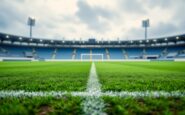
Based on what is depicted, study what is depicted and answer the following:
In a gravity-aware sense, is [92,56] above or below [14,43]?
below

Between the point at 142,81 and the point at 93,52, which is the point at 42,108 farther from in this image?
the point at 93,52

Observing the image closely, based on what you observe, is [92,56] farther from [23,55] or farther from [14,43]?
[14,43]

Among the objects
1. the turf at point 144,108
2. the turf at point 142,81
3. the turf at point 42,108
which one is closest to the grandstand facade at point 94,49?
the turf at point 142,81

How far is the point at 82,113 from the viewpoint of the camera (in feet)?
4.03

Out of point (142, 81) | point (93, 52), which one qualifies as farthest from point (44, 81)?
point (93, 52)

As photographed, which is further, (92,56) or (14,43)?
(92,56)

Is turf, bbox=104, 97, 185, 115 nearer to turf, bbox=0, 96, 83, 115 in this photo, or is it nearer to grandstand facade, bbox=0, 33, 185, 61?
turf, bbox=0, 96, 83, 115

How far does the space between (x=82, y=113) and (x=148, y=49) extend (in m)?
47.9

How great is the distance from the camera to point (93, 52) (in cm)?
4684

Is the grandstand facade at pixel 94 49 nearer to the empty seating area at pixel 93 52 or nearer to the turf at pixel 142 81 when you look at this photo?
the empty seating area at pixel 93 52

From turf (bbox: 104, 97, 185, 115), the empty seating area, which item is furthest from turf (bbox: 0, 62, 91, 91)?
the empty seating area

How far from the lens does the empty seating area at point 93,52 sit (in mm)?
39922

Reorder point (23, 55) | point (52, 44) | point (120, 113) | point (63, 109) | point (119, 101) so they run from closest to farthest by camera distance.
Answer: point (120, 113)
point (63, 109)
point (119, 101)
point (23, 55)
point (52, 44)

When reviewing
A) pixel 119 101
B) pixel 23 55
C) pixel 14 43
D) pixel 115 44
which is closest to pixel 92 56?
pixel 115 44
